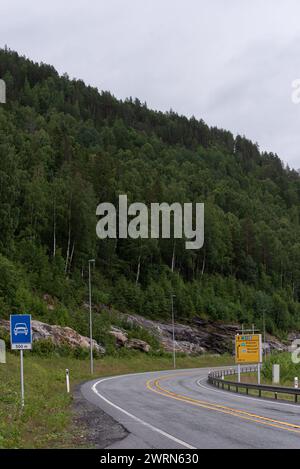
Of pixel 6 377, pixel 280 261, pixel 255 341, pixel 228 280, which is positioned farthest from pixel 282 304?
pixel 6 377

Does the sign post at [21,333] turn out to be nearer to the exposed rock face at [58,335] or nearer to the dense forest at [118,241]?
the exposed rock face at [58,335]

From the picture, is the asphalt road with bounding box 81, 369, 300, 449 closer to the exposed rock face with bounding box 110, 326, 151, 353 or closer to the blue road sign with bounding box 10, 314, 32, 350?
the blue road sign with bounding box 10, 314, 32, 350

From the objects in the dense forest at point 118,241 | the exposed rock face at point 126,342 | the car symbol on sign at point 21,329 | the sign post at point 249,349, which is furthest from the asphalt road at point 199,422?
the exposed rock face at point 126,342

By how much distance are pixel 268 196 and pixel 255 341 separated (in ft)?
435

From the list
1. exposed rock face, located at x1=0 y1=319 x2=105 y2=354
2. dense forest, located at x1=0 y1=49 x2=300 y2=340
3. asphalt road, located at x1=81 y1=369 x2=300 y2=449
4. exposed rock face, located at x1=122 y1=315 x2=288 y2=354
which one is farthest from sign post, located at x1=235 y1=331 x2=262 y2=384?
exposed rock face, located at x1=122 y1=315 x2=288 y2=354

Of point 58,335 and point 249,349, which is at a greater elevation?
point 58,335

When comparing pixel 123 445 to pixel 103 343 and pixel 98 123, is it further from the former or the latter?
pixel 98 123

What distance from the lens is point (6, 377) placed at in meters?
31.2

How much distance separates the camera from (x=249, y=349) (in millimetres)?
48469

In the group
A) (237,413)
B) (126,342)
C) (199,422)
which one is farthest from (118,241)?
(199,422)

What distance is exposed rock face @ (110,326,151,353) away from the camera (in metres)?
65.2

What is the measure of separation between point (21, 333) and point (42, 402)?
387cm

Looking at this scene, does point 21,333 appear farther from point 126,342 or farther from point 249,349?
point 126,342

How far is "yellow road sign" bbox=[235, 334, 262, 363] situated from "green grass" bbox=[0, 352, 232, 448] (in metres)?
12.3
